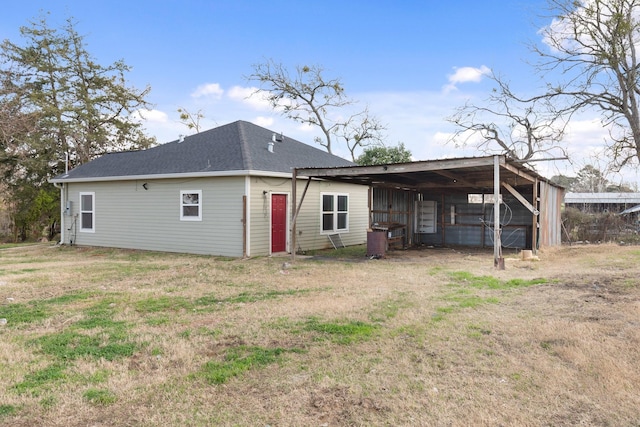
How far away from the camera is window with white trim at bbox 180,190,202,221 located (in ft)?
41.9

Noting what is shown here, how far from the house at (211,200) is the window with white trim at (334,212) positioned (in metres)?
0.03

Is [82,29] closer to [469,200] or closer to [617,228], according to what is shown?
[469,200]

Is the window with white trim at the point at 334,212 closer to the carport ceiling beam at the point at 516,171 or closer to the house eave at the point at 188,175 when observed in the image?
the house eave at the point at 188,175

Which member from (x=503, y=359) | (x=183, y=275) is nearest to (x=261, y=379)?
(x=503, y=359)

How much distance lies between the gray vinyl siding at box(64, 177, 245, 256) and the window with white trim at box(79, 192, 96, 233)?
6.0 inches

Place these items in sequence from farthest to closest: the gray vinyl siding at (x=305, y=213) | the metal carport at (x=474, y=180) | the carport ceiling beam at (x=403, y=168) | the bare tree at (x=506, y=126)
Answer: the bare tree at (x=506, y=126) → the gray vinyl siding at (x=305, y=213) → the metal carport at (x=474, y=180) → the carport ceiling beam at (x=403, y=168)

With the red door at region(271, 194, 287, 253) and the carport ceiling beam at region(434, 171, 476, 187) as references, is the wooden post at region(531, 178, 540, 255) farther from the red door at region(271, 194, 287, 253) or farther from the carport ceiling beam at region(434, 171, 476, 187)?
the red door at region(271, 194, 287, 253)

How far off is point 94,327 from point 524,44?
18.5 m

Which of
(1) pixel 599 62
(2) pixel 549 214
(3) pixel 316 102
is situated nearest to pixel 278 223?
(2) pixel 549 214

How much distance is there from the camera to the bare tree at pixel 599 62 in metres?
15.9

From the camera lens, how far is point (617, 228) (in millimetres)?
17938

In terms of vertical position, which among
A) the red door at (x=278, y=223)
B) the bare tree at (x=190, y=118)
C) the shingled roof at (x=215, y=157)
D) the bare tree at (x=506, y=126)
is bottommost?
the red door at (x=278, y=223)

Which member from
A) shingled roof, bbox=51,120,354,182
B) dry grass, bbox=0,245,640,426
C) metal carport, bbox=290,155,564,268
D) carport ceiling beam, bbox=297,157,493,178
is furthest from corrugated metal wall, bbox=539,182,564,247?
shingled roof, bbox=51,120,354,182

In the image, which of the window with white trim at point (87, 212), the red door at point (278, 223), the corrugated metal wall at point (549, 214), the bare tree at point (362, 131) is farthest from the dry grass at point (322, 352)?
the bare tree at point (362, 131)
